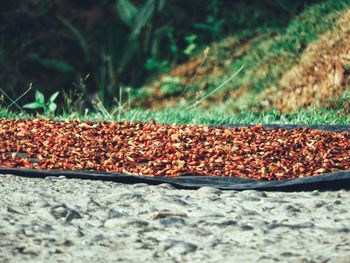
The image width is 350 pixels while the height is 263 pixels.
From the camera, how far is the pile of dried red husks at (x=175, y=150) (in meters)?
3.14

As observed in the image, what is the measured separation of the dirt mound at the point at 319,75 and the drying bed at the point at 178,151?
61.2 inches

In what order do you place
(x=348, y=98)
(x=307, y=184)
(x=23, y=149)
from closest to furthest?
(x=307, y=184) → (x=23, y=149) → (x=348, y=98)

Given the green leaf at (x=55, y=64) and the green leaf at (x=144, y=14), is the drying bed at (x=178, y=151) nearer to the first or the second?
the green leaf at (x=55, y=64)

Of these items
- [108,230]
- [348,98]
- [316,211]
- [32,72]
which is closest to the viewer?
[108,230]

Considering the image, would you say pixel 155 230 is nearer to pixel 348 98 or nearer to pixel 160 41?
pixel 348 98

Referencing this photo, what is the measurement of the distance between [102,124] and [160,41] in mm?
3783

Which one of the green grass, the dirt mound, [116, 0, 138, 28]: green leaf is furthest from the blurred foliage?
the green grass

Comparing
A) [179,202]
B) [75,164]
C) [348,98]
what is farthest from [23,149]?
[348,98]

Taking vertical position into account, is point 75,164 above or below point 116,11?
below

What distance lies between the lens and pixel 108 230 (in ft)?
7.56

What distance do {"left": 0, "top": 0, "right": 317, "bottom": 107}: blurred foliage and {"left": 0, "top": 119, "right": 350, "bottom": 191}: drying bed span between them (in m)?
3.35

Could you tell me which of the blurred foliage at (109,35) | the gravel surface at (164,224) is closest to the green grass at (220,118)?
the gravel surface at (164,224)

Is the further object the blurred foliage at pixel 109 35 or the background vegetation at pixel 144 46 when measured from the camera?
the blurred foliage at pixel 109 35

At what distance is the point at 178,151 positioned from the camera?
11.1 feet
